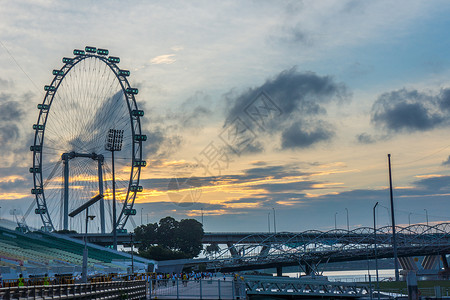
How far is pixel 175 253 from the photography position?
141875mm

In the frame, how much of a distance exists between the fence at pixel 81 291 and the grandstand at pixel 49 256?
2339 cm

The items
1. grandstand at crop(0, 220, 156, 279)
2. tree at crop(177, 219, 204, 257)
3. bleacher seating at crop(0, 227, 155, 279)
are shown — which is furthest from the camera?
tree at crop(177, 219, 204, 257)

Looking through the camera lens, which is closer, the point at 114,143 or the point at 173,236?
the point at 114,143

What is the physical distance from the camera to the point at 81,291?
3256 centimetres

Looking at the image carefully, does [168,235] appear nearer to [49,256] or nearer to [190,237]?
[190,237]

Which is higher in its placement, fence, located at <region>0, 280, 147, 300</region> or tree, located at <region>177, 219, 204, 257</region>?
tree, located at <region>177, 219, 204, 257</region>

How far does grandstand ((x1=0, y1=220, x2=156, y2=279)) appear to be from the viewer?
6806cm

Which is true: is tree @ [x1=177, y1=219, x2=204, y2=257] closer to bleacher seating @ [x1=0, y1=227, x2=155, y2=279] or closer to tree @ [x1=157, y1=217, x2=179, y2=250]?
tree @ [x1=157, y1=217, x2=179, y2=250]

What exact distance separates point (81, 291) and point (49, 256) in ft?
211

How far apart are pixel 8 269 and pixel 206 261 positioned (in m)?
74.5

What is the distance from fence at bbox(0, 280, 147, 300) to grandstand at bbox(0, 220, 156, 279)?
23.4m

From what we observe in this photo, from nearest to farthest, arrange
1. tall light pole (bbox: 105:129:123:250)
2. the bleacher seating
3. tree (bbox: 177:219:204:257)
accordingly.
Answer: the bleacher seating
tall light pole (bbox: 105:129:123:250)
tree (bbox: 177:219:204:257)

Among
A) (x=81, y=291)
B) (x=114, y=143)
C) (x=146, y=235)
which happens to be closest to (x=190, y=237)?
(x=146, y=235)

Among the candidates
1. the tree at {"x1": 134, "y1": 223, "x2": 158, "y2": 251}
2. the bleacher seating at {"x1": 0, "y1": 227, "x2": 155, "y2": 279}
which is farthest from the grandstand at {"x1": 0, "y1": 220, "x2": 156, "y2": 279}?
→ the tree at {"x1": 134, "y1": 223, "x2": 158, "y2": 251}
